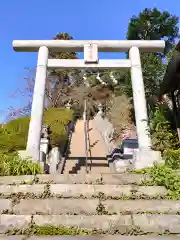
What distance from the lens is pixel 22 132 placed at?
37.7 feet

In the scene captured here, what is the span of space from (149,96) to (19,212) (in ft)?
52.8

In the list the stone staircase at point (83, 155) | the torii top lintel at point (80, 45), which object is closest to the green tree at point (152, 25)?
the stone staircase at point (83, 155)

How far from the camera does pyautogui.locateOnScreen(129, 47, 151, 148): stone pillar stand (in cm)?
779

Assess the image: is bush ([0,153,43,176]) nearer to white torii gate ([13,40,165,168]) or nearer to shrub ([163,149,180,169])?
white torii gate ([13,40,165,168])

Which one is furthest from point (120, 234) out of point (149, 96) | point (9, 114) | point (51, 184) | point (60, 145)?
point (9, 114)

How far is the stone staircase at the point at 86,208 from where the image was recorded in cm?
361

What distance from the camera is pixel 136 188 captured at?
185 inches

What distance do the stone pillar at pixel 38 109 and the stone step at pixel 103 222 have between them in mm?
3494

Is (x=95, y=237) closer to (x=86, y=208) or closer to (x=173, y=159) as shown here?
(x=86, y=208)

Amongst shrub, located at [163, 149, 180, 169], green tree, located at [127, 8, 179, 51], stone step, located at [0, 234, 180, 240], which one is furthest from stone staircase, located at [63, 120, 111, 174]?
green tree, located at [127, 8, 179, 51]

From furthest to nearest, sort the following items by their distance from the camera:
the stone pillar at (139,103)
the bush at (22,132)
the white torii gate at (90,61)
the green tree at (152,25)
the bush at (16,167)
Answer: the green tree at (152,25) < the bush at (22,132) < the white torii gate at (90,61) < the stone pillar at (139,103) < the bush at (16,167)

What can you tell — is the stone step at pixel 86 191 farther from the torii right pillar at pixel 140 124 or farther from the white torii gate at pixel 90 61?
the white torii gate at pixel 90 61

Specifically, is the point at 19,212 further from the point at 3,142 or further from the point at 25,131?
the point at 25,131

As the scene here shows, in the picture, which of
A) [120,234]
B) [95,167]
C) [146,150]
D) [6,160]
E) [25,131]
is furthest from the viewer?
[25,131]
